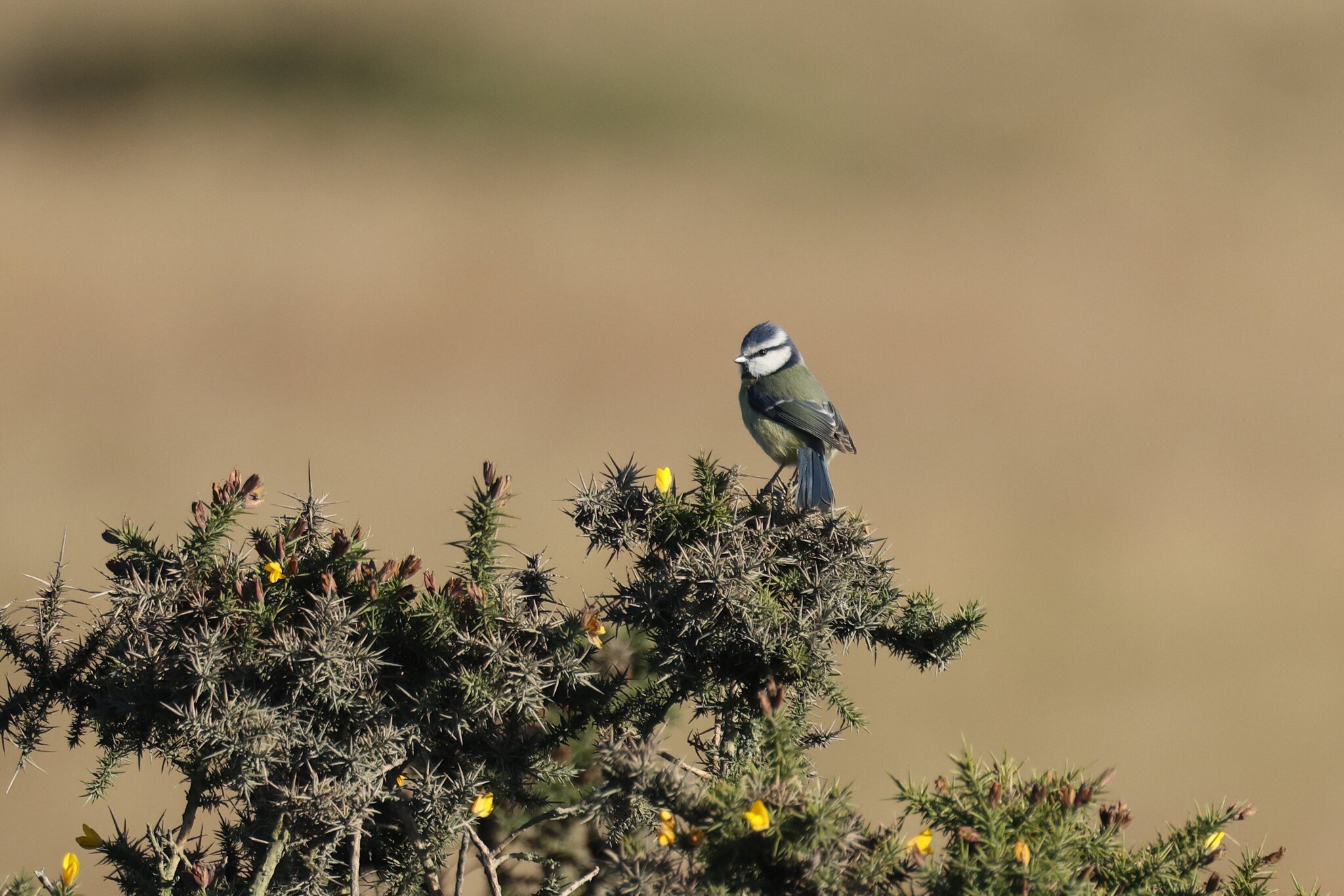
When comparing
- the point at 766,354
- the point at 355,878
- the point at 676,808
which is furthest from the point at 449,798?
the point at 766,354

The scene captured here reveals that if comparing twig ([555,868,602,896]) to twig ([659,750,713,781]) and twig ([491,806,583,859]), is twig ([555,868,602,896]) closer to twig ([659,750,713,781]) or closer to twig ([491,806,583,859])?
twig ([491,806,583,859])

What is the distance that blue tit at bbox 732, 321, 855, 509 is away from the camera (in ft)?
17.9

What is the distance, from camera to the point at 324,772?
269 cm

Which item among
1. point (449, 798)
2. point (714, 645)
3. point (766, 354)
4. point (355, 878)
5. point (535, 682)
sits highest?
point (766, 354)

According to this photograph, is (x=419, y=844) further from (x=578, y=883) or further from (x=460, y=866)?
(x=578, y=883)

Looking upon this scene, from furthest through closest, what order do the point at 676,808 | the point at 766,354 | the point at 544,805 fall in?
the point at 766,354
the point at 544,805
the point at 676,808

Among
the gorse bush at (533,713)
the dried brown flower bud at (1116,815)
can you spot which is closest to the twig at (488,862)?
the gorse bush at (533,713)

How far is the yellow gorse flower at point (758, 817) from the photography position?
2172mm

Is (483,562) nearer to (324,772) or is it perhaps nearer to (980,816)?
(324,772)

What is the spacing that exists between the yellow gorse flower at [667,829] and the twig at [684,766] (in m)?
0.11

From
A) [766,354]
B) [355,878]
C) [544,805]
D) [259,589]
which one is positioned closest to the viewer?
[355,878]

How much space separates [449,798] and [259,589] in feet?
2.28

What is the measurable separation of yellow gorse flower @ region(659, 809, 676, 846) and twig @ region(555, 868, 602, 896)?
37 cm

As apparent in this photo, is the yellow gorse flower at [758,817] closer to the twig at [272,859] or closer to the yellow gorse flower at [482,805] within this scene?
the yellow gorse flower at [482,805]
